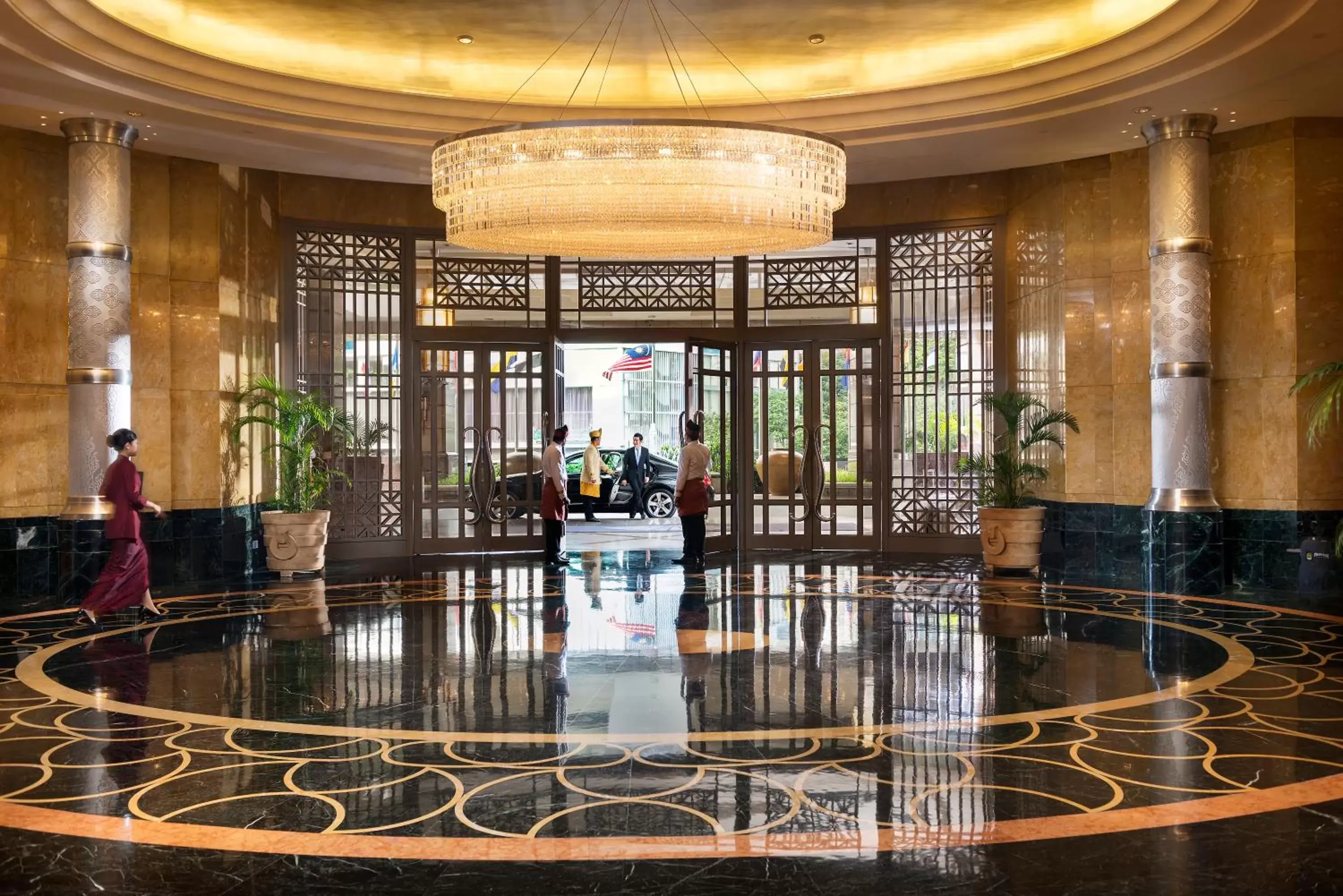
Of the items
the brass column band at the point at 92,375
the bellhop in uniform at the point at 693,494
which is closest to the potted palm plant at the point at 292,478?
the brass column band at the point at 92,375

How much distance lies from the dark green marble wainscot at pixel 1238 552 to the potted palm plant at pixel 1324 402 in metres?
0.17

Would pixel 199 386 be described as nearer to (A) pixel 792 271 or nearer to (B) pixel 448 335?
(B) pixel 448 335

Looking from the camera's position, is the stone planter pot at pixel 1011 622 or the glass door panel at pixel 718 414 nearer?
the stone planter pot at pixel 1011 622

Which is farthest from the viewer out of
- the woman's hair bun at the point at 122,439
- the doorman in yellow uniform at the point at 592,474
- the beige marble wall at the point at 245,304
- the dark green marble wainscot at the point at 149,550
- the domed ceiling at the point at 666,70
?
the doorman in yellow uniform at the point at 592,474

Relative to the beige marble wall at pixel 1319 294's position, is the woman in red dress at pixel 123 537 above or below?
below

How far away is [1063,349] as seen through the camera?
10.9 metres

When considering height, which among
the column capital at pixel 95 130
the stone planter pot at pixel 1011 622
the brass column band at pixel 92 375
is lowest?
the stone planter pot at pixel 1011 622

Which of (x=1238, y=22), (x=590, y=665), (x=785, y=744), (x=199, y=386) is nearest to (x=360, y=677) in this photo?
(x=590, y=665)

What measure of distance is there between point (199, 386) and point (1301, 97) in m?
9.16

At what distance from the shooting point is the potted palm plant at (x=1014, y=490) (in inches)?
417

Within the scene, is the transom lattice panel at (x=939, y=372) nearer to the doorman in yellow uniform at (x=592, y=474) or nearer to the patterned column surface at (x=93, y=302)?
the doorman in yellow uniform at (x=592, y=474)

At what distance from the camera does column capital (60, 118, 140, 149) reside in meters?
9.35

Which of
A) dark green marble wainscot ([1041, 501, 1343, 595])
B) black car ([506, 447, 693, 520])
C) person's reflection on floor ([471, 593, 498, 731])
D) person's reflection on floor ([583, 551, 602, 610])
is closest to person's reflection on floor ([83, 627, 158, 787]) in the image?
person's reflection on floor ([471, 593, 498, 731])

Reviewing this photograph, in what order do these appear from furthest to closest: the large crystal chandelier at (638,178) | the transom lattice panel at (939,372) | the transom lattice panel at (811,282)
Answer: the transom lattice panel at (811,282), the transom lattice panel at (939,372), the large crystal chandelier at (638,178)
